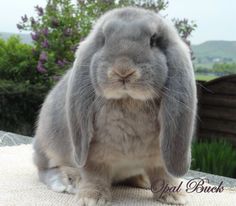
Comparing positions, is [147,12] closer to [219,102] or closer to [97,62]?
[97,62]

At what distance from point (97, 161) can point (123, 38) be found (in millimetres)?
410

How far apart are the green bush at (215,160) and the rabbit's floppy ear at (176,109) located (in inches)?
70.6

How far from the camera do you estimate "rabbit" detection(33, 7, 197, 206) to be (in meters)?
1.33

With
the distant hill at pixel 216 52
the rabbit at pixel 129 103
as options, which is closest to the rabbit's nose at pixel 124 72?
the rabbit at pixel 129 103

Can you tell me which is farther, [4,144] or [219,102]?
[219,102]

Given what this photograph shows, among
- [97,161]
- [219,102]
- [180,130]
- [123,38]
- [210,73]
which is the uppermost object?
[123,38]

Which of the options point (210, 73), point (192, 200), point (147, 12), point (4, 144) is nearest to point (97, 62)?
point (147, 12)

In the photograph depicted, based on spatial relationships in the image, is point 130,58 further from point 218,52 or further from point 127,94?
point 218,52

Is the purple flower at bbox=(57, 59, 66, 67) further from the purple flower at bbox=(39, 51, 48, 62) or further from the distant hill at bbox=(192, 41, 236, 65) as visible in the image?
the distant hill at bbox=(192, 41, 236, 65)

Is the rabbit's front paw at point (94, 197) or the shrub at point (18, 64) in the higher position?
the rabbit's front paw at point (94, 197)

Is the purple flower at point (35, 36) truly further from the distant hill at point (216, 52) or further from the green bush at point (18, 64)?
the distant hill at point (216, 52)

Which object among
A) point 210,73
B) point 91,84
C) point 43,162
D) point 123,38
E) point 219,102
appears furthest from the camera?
point 219,102

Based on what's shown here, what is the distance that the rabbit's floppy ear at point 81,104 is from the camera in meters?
1.46

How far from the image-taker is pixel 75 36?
163 inches
